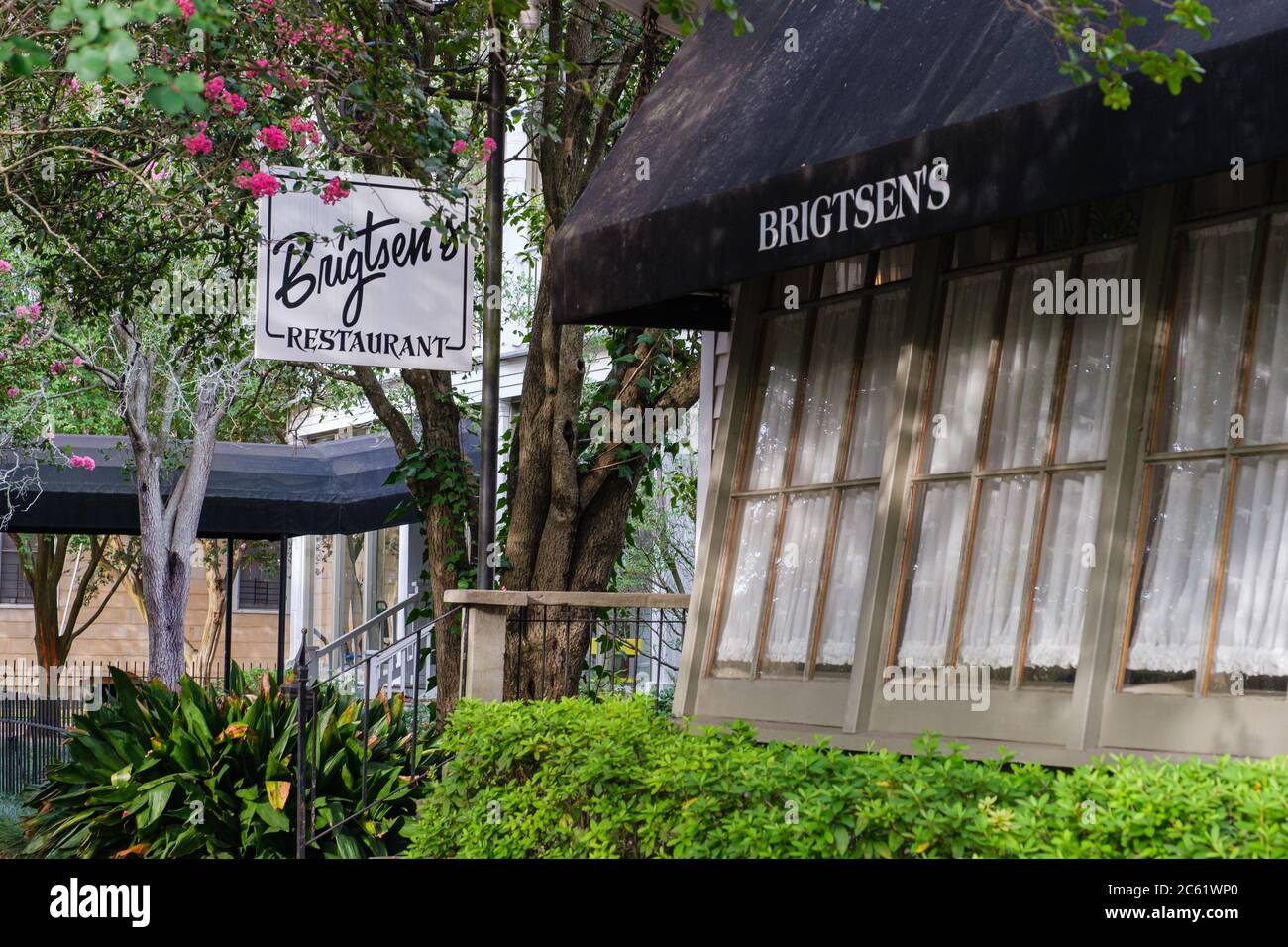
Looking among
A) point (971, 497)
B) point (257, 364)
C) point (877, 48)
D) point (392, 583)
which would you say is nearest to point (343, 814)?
point (971, 497)

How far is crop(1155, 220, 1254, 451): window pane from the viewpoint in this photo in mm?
4629

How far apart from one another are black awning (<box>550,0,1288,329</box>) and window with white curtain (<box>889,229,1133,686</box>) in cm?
59

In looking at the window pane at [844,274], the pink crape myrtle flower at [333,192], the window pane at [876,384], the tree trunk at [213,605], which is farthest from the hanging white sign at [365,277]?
the tree trunk at [213,605]

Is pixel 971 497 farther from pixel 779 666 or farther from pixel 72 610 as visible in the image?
pixel 72 610

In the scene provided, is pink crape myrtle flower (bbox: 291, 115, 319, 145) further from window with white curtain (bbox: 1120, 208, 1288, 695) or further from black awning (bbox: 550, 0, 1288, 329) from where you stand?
window with white curtain (bbox: 1120, 208, 1288, 695)

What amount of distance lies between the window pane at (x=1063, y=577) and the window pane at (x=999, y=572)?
0.07 metres

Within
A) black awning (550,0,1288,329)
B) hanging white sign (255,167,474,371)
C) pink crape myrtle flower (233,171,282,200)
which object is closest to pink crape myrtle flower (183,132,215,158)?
pink crape myrtle flower (233,171,282,200)

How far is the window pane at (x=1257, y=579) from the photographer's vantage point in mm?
4320

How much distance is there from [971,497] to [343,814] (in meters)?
5.18

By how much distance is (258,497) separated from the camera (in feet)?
52.9

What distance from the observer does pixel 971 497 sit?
536 centimetres

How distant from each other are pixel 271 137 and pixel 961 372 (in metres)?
4.42

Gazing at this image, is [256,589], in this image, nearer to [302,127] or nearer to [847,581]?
[302,127]

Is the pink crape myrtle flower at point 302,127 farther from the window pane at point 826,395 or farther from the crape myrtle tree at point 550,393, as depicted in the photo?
the window pane at point 826,395
